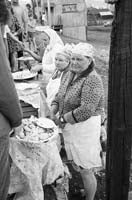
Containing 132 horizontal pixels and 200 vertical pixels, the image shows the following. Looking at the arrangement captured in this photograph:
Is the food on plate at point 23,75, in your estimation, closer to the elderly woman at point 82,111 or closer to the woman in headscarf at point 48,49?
the woman in headscarf at point 48,49

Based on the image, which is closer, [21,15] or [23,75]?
[23,75]

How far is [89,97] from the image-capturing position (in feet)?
7.38

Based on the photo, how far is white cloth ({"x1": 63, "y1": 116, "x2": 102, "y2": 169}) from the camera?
2457 mm

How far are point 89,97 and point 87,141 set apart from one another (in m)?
0.47

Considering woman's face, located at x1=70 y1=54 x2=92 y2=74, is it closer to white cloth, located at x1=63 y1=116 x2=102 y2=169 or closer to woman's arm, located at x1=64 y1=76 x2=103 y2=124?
woman's arm, located at x1=64 y1=76 x2=103 y2=124

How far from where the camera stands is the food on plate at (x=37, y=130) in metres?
2.14

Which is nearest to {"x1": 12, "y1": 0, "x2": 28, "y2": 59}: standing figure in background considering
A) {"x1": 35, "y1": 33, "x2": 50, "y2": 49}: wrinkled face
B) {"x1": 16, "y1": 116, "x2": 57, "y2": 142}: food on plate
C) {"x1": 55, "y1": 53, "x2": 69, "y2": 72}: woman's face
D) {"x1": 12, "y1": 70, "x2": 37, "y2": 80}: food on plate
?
→ {"x1": 35, "y1": 33, "x2": 50, "y2": 49}: wrinkled face

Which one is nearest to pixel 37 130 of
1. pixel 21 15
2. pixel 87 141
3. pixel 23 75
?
pixel 87 141

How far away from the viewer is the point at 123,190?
1836 millimetres

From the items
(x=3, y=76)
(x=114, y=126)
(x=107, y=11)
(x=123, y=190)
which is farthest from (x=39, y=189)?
(x=107, y=11)

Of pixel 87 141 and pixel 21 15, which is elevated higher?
pixel 21 15

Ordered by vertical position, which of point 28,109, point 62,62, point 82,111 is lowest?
point 28,109

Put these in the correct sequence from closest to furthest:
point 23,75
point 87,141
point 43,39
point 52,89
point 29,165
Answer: point 29,165 < point 87,141 < point 52,89 < point 23,75 < point 43,39

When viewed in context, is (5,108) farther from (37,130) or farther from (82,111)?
(82,111)
